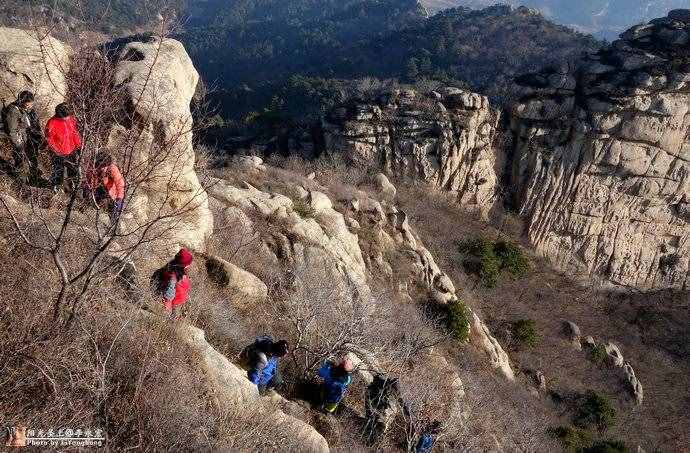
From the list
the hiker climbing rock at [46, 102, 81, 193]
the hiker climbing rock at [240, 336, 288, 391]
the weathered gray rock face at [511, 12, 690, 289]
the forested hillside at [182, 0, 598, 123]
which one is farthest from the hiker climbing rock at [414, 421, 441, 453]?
the forested hillside at [182, 0, 598, 123]

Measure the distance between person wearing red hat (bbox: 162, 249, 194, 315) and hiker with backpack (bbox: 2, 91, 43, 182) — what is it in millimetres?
2533

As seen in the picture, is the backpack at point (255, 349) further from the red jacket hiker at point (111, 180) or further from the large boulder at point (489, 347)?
the large boulder at point (489, 347)

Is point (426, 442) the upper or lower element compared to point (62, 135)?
lower

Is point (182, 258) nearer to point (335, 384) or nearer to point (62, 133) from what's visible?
point (62, 133)

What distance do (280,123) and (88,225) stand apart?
30.2m

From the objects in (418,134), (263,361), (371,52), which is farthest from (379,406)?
(371,52)

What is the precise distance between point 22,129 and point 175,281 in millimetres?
3261

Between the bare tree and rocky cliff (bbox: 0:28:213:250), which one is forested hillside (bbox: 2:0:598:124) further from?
the bare tree

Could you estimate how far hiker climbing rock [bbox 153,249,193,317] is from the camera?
586 centimetres

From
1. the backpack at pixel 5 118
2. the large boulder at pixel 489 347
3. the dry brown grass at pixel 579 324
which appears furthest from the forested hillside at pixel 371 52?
the backpack at pixel 5 118

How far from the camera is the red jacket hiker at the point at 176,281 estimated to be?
5.86 m

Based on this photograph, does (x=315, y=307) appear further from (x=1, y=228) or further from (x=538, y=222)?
(x=538, y=222)

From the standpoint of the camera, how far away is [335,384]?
671 centimetres

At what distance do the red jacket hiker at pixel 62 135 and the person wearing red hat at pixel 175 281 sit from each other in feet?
5.84
